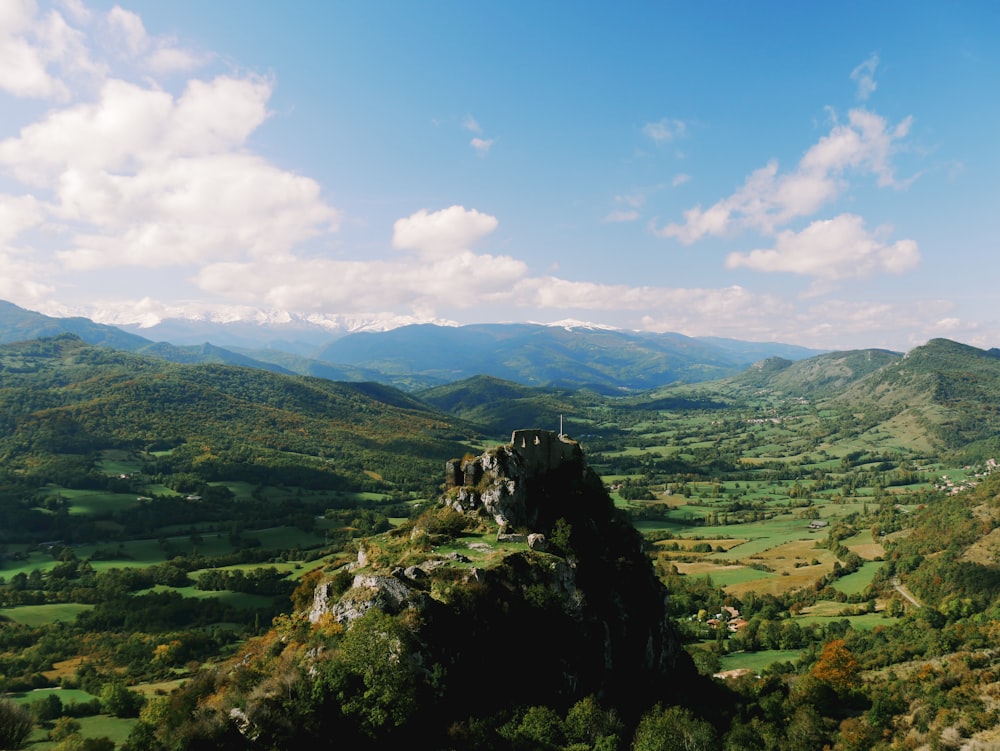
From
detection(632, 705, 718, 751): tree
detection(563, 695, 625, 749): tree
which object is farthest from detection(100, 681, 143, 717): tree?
detection(632, 705, 718, 751): tree

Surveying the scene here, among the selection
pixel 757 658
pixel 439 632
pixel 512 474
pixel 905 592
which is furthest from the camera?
pixel 905 592

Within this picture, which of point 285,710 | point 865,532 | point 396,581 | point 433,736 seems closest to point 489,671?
point 433,736

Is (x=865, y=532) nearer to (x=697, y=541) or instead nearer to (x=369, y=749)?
(x=697, y=541)

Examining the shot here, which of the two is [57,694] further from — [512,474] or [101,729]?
[512,474]

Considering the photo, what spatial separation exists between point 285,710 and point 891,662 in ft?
368

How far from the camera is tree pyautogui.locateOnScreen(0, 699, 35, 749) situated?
4078cm

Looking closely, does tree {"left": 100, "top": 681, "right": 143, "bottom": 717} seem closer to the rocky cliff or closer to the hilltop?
the hilltop

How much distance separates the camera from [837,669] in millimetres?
81500

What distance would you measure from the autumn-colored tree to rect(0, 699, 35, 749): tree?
9423cm

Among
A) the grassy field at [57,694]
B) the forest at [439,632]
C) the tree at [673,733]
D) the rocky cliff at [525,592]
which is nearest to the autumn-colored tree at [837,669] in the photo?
the forest at [439,632]

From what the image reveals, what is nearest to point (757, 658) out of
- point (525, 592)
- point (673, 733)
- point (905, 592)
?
point (905, 592)

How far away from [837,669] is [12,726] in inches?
3934

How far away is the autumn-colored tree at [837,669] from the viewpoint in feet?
258

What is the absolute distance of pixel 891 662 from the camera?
99.1 metres
